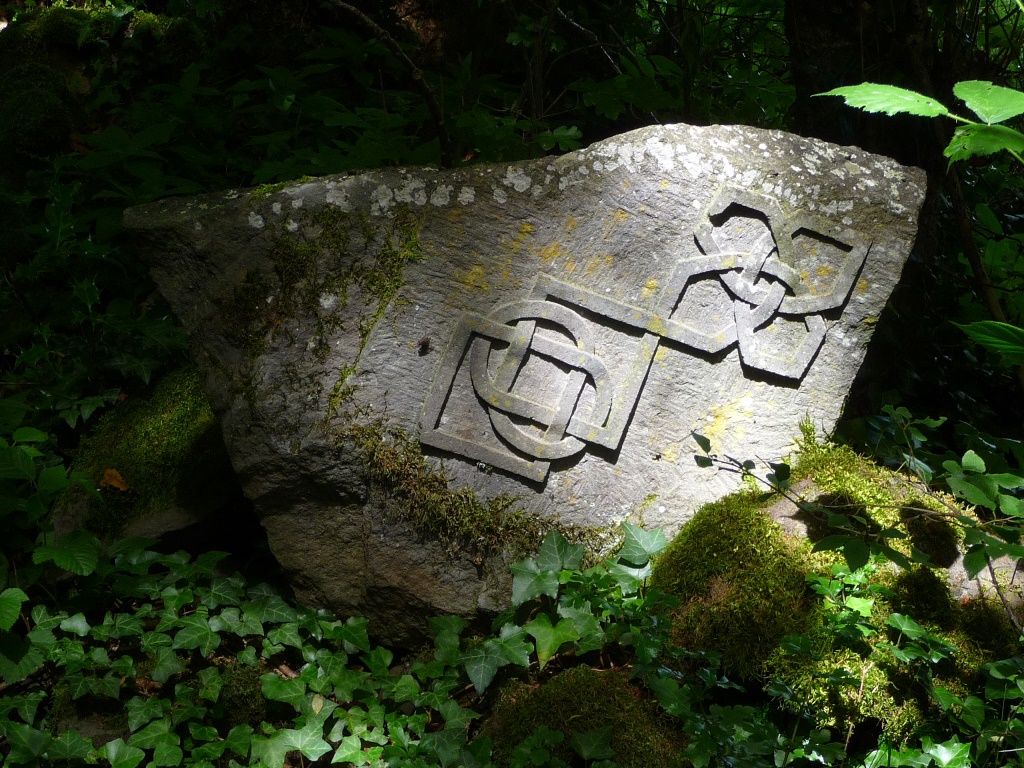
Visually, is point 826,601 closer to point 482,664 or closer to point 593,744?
point 593,744

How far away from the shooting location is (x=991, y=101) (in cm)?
164

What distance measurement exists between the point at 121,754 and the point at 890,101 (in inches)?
94.4

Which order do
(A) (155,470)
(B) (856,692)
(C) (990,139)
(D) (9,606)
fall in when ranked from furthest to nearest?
(A) (155,470) → (D) (9,606) → (B) (856,692) → (C) (990,139)

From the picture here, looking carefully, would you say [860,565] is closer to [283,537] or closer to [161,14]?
[283,537]

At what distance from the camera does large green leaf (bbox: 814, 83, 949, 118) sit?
175cm

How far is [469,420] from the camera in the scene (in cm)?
267

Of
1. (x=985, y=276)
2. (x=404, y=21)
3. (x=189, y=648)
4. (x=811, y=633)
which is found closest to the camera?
(x=811, y=633)

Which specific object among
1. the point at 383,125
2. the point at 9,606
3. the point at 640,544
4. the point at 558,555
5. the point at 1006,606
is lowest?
the point at 9,606

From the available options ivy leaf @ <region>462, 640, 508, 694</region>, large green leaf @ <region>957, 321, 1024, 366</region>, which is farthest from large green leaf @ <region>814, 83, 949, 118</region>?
ivy leaf @ <region>462, 640, 508, 694</region>

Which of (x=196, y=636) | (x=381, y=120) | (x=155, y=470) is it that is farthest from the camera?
(x=381, y=120)

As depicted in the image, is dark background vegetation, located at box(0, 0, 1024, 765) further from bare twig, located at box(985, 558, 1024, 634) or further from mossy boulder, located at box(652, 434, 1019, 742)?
bare twig, located at box(985, 558, 1024, 634)

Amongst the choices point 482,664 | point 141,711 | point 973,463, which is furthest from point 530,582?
point 973,463

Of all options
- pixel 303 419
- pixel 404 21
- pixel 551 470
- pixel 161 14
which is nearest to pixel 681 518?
pixel 551 470

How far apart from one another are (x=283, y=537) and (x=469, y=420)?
27.0 inches
